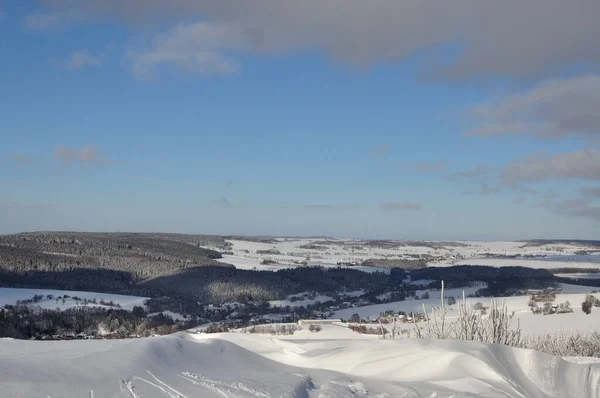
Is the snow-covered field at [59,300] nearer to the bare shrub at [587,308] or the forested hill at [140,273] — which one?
the forested hill at [140,273]

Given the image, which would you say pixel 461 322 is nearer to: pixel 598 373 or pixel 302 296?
pixel 598 373

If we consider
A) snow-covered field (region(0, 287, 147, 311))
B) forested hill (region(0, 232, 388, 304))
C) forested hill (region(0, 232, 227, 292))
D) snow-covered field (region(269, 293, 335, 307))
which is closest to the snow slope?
snow-covered field (region(0, 287, 147, 311))

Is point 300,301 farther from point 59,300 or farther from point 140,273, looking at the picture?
point 59,300

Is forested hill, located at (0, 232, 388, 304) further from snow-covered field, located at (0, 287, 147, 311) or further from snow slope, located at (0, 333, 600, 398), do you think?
snow slope, located at (0, 333, 600, 398)

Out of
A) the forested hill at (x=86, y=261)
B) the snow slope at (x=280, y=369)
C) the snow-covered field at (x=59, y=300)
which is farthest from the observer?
the forested hill at (x=86, y=261)

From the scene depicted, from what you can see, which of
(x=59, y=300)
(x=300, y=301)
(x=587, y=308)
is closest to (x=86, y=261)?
(x=59, y=300)

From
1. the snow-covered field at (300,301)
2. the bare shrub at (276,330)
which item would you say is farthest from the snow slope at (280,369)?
the snow-covered field at (300,301)

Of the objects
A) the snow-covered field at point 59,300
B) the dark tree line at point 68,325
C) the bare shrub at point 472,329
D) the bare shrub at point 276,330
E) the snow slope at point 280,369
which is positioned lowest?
the snow-covered field at point 59,300

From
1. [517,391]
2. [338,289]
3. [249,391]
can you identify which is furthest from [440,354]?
[338,289]
